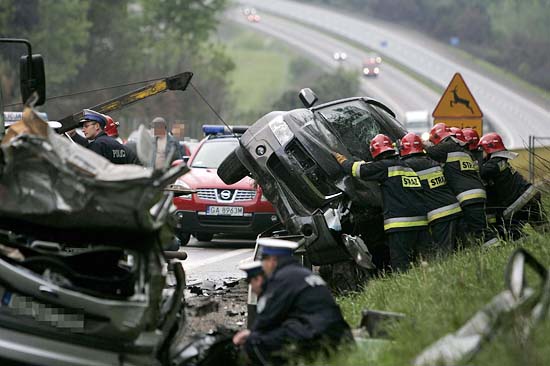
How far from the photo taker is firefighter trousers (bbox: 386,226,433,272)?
11.2m

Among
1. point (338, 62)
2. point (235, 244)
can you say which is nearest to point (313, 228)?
point (235, 244)

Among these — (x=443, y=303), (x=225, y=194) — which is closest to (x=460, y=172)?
(x=443, y=303)

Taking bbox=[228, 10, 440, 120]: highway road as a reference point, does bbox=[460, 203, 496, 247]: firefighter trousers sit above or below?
above

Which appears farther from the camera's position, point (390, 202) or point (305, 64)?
point (305, 64)

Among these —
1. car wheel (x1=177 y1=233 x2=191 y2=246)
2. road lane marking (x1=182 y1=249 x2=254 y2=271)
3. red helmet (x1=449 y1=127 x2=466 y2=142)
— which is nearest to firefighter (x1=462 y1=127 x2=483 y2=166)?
red helmet (x1=449 y1=127 x2=466 y2=142)

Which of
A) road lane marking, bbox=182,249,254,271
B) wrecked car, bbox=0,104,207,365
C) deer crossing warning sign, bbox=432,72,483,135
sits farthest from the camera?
deer crossing warning sign, bbox=432,72,483,135

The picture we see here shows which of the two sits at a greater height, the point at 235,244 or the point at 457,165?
the point at 457,165

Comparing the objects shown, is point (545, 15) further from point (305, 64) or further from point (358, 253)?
point (358, 253)

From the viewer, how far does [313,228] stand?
10.9 meters

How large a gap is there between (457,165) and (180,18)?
5804cm

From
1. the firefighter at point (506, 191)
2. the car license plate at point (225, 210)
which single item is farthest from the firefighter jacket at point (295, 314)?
the car license plate at point (225, 210)

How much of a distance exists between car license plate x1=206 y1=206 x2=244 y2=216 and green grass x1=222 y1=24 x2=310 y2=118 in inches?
2617

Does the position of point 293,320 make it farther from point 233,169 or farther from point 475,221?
point 475,221

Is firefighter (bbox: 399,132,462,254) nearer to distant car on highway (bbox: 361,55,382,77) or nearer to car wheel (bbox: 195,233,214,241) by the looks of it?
car wheel (bbox: 195,233,214,241)
